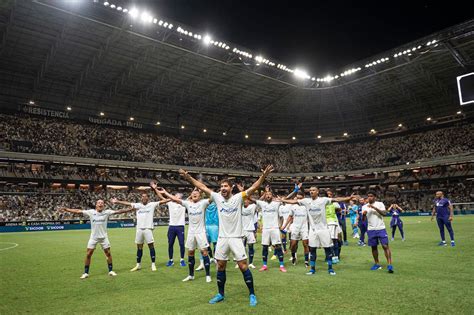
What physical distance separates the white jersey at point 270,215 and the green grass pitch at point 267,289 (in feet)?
4.87

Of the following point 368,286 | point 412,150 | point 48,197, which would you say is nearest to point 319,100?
point 412,150

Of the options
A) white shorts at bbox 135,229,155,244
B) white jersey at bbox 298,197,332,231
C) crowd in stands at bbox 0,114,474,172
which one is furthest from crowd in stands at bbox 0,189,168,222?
white jersey at bbox 298,197,332,231

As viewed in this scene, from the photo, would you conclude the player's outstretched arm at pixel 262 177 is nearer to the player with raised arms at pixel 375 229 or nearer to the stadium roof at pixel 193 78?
the player with raised arms at pixel 375 229

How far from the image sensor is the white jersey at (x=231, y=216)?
24.5ft

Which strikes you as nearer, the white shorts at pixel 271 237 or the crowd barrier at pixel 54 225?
the white shorts at pixel 271 237

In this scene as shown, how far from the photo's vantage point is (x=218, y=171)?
2370 inches

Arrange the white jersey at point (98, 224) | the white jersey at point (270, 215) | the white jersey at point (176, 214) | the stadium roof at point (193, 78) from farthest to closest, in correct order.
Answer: the stadium roof at point (193, 78), the white jersey at point (176, 214), the white jersey at point (270, 215), the white jersey at point (98, 224)

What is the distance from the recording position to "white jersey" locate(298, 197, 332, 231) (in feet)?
33.8

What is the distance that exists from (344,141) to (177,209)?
6519cm

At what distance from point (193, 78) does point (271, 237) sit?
1542 inches

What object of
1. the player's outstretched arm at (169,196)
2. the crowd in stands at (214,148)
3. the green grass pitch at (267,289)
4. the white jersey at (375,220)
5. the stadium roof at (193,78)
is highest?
the stadium roof at (193,78)

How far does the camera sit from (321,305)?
6.70m

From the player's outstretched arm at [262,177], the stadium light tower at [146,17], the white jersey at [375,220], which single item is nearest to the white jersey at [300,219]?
the white jersey at [375,220]

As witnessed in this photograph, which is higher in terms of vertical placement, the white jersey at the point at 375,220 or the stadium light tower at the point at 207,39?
the stadium light tower at the point at 207,39
